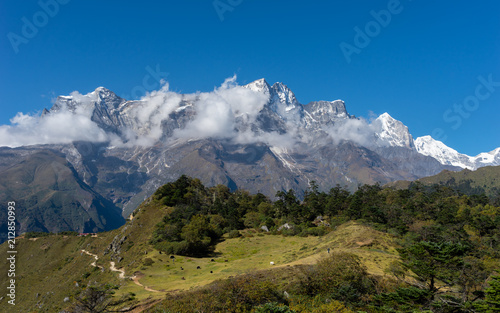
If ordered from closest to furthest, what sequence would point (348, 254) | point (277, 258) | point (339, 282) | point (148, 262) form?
point (339, 282)
point (348, 254)
point (277, 258)
point (148, 262)

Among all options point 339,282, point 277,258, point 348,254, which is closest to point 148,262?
point 277,258

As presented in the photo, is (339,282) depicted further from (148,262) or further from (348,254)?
(148,262)

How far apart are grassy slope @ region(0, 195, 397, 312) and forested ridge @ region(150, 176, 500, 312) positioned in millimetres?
5431

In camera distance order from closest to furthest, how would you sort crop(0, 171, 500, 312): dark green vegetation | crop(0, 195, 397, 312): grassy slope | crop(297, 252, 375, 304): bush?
crop(0, 171, 500, 312): dark green vegetation → crop(297, 252, 375, 304): bush → crop(0, 195, 397, 312): grassy slope

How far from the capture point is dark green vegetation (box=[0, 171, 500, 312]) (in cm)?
3027

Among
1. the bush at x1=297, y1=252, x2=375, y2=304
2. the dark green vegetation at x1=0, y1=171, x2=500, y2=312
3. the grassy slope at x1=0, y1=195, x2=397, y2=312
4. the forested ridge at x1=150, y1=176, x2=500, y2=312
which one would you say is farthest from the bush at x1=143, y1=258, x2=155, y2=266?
the bush at x1=297, y1=252, x2=375, y2=304

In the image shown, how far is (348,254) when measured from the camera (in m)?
41.9

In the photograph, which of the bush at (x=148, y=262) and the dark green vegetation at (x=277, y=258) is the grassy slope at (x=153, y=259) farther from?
the bush at (x=148, y=262)

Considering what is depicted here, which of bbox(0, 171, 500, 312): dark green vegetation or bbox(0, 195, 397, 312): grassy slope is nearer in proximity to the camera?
bbox(0, 171, 500, 312): dark green vegetation

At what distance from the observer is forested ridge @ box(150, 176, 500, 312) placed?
29328 millimetres

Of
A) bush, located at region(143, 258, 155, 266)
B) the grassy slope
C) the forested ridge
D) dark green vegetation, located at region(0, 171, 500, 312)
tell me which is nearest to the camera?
the forested ridge

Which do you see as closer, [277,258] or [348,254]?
[348,254]

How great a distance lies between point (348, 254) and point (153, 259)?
1962 inches

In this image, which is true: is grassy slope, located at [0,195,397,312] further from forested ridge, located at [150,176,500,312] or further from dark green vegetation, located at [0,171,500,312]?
forested ridge, located at [150,176,500,312]
